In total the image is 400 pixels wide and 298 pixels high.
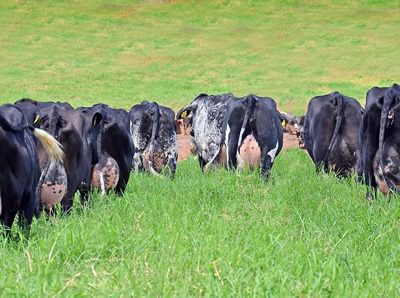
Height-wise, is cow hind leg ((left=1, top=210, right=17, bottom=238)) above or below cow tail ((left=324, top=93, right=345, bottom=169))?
above

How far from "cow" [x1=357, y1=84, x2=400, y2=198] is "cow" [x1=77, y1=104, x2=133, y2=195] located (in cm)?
268

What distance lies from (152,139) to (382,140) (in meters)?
5.01

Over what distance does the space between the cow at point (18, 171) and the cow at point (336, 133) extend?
473 cm

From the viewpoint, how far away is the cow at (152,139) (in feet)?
Result: 42.2

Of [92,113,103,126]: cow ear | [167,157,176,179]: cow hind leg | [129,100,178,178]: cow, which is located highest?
[92,113,103,126]: cow ear

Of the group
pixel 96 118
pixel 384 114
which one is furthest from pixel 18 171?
pixel 384 114

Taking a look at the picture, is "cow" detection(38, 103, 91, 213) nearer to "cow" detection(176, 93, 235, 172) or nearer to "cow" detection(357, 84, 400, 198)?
"cow" detection(357, 84, 400, 198)

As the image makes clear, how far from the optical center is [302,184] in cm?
1002

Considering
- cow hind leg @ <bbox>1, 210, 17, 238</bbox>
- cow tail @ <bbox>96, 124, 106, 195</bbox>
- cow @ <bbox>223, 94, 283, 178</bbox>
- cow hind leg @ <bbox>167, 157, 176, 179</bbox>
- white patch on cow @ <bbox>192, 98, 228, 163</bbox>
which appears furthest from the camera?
white patch on cow @ <bbox>192, 98, 228, 163</bbox>

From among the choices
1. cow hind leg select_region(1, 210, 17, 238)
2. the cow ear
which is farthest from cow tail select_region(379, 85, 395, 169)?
cow hind leg select_region(1, 210, 17, 238)

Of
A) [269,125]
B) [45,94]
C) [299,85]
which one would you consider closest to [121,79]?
[45,94]

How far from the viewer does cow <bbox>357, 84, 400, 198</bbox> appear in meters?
8.45

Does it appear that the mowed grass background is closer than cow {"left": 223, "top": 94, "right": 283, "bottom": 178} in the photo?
Yes

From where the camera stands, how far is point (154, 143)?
12930 mm
